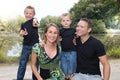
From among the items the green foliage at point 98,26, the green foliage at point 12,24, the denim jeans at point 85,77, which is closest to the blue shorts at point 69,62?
the denim jeans at point 85,77

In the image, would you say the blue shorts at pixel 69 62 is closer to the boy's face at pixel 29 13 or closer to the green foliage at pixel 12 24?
the boy's face at pixel 29 13

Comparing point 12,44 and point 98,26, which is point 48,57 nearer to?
point 12,44

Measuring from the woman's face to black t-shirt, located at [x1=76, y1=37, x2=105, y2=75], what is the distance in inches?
14.4

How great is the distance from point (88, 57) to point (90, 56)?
0.03 metres

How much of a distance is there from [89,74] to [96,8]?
17.5 m

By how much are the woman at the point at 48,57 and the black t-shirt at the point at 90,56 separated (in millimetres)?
279

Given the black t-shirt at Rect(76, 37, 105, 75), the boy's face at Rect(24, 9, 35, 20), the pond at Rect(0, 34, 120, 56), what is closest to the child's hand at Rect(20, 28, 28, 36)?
the boy's face at Rect(24, 9, 35, 20)

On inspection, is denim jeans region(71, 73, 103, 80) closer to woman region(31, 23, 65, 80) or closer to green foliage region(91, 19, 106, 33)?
woman region(31, 23, 65, 80)

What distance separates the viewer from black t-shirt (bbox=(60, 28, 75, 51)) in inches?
189

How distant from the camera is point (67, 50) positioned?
4.83 metres

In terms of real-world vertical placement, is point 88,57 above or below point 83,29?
below

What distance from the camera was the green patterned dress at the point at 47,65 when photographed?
424cm

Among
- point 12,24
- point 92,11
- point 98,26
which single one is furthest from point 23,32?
point 92,11

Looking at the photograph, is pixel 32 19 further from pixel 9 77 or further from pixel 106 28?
pixel 106 28
